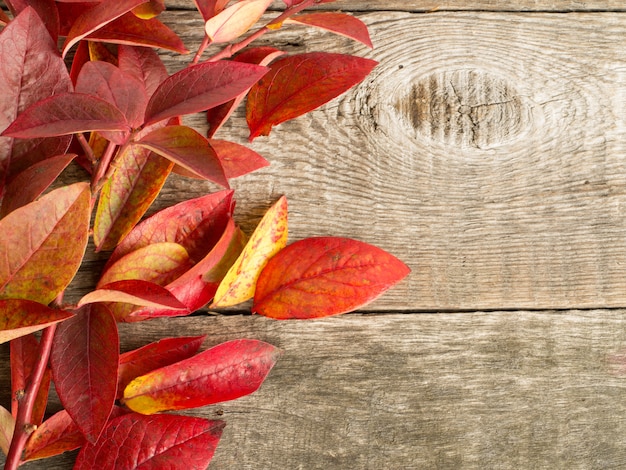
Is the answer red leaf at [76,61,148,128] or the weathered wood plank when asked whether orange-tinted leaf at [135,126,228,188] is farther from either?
the weathered wood plank

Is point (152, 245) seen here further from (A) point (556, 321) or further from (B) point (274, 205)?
(A) point (556, 321)

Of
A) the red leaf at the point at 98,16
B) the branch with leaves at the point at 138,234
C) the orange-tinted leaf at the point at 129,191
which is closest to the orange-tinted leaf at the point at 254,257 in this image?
the branch with leaves at the point at 138,234

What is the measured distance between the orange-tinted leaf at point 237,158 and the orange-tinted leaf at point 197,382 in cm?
18

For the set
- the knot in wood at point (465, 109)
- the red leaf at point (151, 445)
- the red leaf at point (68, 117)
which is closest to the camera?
the red leaf at point (68, 117)

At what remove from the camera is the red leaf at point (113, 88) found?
542 millimetres

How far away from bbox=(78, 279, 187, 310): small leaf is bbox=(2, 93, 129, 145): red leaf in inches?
5.1

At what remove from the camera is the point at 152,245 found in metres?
0.60

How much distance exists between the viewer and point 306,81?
65cm

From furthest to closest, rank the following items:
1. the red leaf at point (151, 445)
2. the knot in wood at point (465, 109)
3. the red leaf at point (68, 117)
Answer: the knot in wood at point (465, 109), the red leaf at point (151, 445), the red leaf at point (68, 117)

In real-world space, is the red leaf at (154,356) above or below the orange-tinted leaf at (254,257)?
below

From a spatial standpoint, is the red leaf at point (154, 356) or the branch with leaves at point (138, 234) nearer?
the branch with leaves at point (138, 234)

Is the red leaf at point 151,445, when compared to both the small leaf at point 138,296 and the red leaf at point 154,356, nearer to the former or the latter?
the red leaf at point 154,356

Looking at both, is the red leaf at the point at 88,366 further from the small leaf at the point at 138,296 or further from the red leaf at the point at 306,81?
the red leaf at the point at 306,81

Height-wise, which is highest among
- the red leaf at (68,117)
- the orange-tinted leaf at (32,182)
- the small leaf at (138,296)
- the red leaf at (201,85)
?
the red leaf at (201,85)
